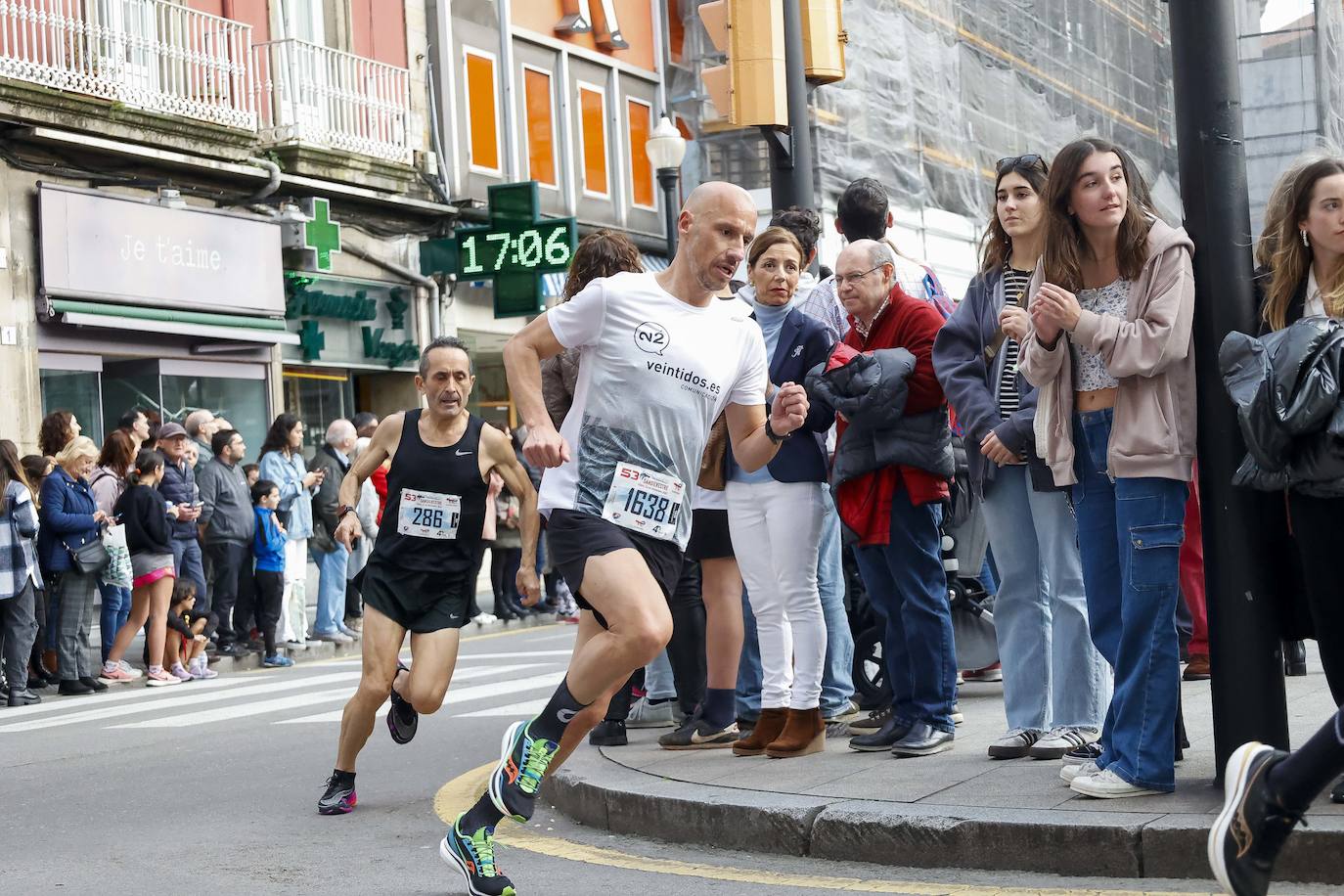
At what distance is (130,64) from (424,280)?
19.5ft

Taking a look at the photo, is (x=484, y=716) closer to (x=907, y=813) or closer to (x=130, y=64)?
(x=907, y=813)

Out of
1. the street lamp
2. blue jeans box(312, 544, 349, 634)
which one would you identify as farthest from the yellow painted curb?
the street lamp

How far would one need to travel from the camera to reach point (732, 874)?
5543 millimetres

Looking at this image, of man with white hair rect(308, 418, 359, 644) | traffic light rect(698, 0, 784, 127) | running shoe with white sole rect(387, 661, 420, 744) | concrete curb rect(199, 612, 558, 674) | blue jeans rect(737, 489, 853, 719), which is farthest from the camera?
man with white hair rect(308, 418, 359, 644)

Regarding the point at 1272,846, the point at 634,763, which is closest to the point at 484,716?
the point at 634,763

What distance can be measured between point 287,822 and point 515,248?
17.5 metres

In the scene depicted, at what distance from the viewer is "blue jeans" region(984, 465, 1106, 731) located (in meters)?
6.44

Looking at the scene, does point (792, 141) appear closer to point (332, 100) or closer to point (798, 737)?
point (798, 737)

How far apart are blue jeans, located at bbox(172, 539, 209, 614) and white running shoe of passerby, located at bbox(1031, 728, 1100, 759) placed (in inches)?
372

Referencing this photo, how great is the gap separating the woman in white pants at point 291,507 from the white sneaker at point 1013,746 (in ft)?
32.3

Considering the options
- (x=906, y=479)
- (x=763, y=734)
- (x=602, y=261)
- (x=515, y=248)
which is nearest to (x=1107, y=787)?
(x=906, y=479)

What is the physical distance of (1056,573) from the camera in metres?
6.45

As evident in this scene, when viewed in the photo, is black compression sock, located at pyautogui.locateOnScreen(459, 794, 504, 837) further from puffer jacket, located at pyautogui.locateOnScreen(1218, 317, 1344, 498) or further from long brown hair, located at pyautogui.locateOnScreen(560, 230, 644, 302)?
long brown hair, located at pyautogui.locateOnScreen(560, 230, 644, 302)

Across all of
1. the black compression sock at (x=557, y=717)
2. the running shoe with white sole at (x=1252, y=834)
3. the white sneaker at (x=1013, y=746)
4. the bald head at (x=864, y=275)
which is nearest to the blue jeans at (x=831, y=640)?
the bald head at (x=864, y=275)
